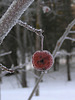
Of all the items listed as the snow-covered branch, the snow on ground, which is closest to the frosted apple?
the snow-covered branch

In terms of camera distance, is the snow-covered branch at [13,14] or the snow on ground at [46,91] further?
the snow on ground at [46,91]

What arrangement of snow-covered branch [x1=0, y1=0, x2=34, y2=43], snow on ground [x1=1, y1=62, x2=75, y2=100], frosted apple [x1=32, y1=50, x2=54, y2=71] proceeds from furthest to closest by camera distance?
snow on ground [x1=1, y1=62, x2=75, y2=100], frosted apple [x1=32, y1=50, x2=54, y2=71], snow-covered branch [x1=0, y1=0, x2=34, y2=43]

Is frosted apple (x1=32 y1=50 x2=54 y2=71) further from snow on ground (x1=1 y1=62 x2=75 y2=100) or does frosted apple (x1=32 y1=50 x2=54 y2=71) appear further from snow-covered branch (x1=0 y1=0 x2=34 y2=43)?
snow on ground (x1=1 y1=62 x2=75 y2=100)

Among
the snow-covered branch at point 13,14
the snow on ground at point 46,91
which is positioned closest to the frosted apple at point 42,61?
the snow-covered branch at point 13,14

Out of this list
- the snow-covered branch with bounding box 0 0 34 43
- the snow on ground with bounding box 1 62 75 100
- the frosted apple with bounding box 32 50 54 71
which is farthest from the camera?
the snow on ground with bounding box 1 62 75 100

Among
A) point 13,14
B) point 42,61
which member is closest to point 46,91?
point 42,61

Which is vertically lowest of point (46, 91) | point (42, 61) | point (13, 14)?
point (46, 91)

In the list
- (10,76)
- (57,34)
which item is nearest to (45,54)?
(57,34)

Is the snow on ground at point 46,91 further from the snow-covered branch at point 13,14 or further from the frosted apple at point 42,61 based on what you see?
the snow-covered branch at point 13,14

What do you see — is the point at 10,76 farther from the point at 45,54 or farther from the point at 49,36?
the point at 45,54

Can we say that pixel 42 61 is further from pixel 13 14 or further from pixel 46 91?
pixel 46 91

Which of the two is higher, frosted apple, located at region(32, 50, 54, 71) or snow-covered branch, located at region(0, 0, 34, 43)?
snow-covered branch, located at region(0, 0, 34, 43)
